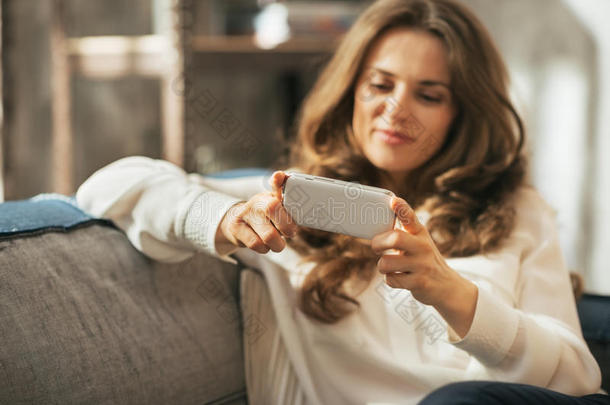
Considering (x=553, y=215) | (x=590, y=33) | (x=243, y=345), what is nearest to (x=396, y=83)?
(x=553, y=215)

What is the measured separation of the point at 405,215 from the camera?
69cm

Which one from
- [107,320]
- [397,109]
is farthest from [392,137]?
[107,320]

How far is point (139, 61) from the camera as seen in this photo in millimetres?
1787

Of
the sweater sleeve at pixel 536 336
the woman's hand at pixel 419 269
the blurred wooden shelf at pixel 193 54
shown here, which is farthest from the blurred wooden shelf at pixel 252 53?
the woman's hand at pixel 419 269

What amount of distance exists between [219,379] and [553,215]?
0.60m

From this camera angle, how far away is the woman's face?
1.00 meters

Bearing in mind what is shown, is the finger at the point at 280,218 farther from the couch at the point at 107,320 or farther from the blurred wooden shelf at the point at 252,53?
the blurred wooden shelf at the point at 252,53

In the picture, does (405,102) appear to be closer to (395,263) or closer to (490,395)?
(395,263)

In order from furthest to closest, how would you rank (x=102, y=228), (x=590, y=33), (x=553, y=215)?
(x=590, y=33)
(x=553, y=215)
(x=102, y=228)

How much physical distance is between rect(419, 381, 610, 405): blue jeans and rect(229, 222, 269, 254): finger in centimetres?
25

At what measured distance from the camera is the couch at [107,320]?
2.41 feet

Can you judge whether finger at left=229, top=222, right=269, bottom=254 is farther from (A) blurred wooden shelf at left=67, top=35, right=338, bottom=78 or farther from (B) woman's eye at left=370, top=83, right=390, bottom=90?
(A) blurred wooden shelf at left=67, top=35, right=338, bottom=78

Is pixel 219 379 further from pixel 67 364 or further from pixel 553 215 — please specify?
pixel 553 215

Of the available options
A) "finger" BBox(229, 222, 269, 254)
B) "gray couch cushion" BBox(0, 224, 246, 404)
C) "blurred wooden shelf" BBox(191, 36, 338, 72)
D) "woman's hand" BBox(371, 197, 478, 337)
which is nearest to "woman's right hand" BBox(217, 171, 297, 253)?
"finger" BBox(229, 222, 269, 254)
